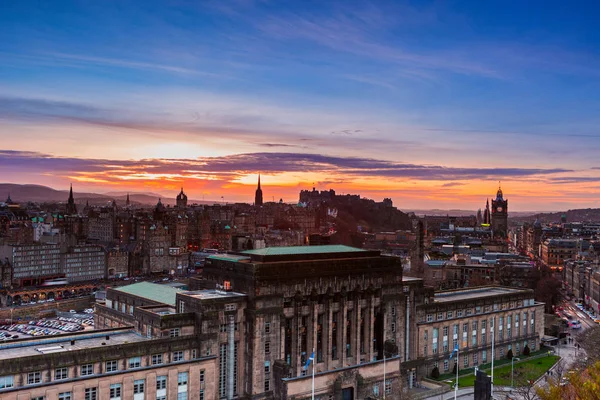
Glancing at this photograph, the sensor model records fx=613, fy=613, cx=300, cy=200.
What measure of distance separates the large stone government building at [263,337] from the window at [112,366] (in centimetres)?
11

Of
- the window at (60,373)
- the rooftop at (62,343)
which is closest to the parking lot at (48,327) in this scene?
the rooftop at (62,343)

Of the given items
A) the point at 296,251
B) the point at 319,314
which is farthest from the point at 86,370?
the point at 296,251

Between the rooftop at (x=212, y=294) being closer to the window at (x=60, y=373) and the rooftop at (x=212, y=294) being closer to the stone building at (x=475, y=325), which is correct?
the window at (x=60, y=373)

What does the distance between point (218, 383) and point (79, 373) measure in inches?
696

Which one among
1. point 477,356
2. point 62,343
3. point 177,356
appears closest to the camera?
point 62,343

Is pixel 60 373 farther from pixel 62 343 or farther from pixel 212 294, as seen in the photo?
pixel 212 294

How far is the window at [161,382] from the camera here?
6594cm

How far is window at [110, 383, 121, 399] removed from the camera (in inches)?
2461

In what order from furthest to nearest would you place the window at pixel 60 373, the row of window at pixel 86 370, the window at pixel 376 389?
the window at pixel 376 389, the window at pixel 60 373, the row of window at pixel 86 370

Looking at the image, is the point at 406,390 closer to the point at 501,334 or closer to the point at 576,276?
the point at 501,334

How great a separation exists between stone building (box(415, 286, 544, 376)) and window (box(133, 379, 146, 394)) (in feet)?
148

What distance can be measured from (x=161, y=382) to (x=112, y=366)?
614cm

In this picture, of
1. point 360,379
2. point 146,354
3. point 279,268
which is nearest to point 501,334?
point 360,379

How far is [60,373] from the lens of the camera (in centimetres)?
5947
